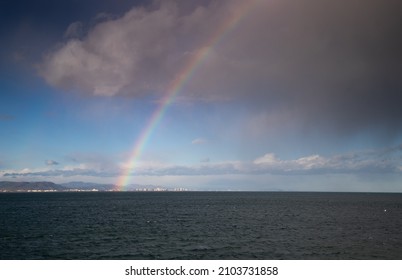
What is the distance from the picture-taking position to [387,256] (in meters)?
53.1

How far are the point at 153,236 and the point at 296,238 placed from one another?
93.7 ft

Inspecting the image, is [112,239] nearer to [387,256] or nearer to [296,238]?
[296,238]

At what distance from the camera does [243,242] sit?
212 feet

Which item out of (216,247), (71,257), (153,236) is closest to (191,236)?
(153,236)

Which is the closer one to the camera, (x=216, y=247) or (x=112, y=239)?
(x=216, y=247)

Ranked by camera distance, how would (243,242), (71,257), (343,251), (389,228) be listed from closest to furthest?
(71,257), (343,251), (243,242), (389,228)

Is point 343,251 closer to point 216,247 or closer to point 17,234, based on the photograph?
point 216,247

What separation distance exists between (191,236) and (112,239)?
612 inches

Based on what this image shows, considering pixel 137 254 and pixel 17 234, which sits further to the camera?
pixel 17 234
